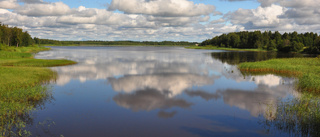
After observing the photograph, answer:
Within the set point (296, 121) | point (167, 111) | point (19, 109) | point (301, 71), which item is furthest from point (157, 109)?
point (301, 71)

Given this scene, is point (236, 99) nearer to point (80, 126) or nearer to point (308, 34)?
point (80, 126)

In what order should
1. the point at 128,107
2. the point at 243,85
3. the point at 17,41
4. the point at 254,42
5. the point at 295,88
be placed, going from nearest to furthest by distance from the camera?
the point at 128,107 → the point at 295,88 → the point at 243,85 → the point at 17,41 → the point at 254,42

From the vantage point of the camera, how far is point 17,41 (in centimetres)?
13850

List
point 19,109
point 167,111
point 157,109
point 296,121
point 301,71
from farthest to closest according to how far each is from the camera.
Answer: point 301,71, point 157,109, point 167,111, point 19,109, point 296,121

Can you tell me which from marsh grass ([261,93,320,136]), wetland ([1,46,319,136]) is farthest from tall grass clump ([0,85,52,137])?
marsh grass ([261,93,320,136])

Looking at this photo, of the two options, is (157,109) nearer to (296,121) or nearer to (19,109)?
(296,121)

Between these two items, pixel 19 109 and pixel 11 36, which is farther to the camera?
pixel 11 36

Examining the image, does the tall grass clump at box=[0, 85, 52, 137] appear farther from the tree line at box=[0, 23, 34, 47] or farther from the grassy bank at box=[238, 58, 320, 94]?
the tree line at box=[0, 23, 34, 47]

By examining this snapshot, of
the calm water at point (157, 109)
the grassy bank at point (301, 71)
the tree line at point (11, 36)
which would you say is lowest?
the calm water at point (157, 109)

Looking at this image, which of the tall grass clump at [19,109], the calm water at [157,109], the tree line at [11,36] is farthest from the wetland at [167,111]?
the tree line at [11,36]

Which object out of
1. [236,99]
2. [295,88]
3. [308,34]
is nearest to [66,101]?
[236,99]

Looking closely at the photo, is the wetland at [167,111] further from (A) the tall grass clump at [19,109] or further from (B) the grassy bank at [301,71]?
(B) the grassy bank at [301,71]

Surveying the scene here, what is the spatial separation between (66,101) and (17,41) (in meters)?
142

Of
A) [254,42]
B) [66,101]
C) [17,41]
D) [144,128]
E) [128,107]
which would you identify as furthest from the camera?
[254,42]
